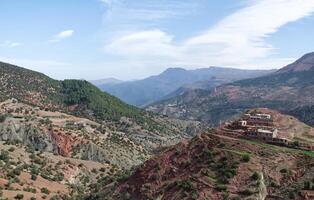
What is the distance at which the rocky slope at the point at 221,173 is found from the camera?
176 ft

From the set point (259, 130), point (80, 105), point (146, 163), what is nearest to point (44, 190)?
point (146, 163)

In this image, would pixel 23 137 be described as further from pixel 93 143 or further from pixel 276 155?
pixel 276 155

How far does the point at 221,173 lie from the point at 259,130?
36.6ft

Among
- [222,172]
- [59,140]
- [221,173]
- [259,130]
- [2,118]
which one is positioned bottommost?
[59,140]

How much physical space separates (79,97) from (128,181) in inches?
5207

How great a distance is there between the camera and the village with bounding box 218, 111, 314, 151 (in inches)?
2517

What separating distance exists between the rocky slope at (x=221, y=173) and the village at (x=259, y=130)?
5.88ft

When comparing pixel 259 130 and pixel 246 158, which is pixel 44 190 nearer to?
pixel 246 158

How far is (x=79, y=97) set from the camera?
196 meters

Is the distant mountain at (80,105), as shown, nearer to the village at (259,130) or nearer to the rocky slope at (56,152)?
the rocky slope at (56,152)

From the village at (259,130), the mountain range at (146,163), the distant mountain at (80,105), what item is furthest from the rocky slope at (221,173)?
the distant mountain at (80,105)

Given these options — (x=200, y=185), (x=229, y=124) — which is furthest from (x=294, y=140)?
(x=200, y=185)

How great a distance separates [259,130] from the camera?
65.9m

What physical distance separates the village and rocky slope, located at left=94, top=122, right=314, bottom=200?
179 centimetres
